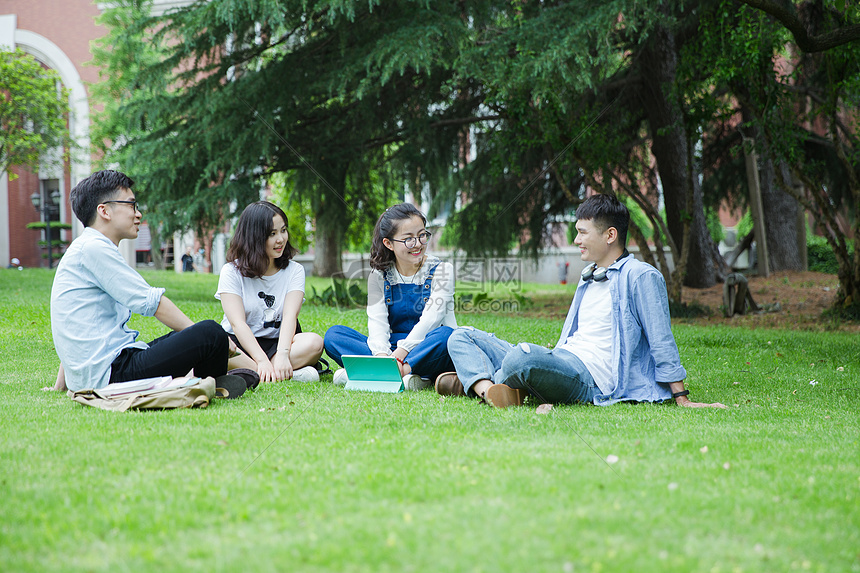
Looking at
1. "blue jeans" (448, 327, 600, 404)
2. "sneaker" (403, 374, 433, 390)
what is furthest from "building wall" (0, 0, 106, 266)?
"blue jeans" (448, 327, 600, 404)

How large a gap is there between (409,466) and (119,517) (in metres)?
1.02

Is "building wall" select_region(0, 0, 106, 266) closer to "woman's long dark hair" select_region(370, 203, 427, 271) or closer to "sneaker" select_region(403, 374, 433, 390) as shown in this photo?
"woman's long dark hair" select_region(370, 203, 427, 271)

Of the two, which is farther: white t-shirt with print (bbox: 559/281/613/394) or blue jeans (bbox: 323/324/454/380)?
blue jeans (bbox: 323/324/454/380)

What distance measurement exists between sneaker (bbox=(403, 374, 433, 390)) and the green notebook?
0.15 ft

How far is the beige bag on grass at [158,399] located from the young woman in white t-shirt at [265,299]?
812mm

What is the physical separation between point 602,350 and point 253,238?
2387mm

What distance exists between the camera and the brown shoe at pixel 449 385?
4.33m

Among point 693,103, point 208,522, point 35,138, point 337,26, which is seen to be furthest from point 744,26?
point 35,138

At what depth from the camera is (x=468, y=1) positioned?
9766 millimetres

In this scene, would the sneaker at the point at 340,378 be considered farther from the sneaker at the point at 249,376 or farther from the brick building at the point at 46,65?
the brick building at the point at 46,65

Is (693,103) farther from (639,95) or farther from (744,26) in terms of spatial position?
(639,95)

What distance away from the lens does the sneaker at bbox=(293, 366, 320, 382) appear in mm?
4941

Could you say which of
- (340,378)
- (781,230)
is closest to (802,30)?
(340,378)

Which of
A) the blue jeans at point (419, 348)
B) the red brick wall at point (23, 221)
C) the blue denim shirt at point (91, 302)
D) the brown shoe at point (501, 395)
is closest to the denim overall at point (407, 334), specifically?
the blue jeans at point (419, 348)
